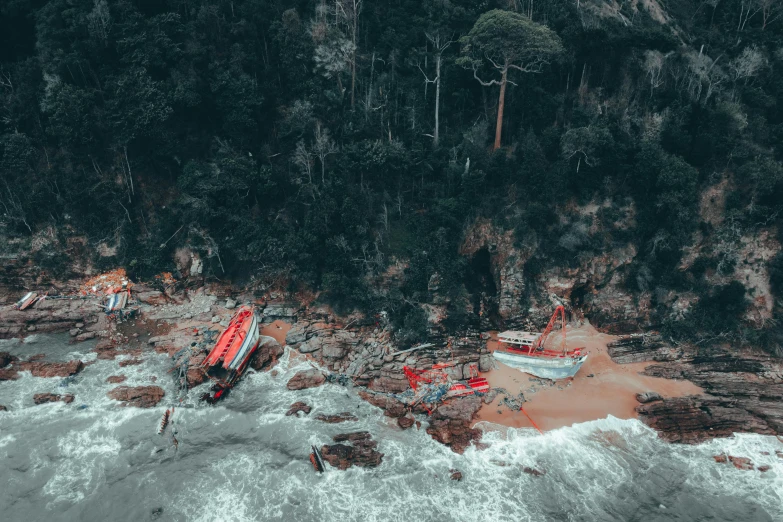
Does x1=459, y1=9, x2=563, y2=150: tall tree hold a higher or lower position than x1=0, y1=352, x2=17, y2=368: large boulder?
higher

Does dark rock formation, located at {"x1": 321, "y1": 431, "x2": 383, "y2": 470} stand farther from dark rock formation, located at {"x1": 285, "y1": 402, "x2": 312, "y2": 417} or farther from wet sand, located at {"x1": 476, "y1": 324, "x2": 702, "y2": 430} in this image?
wet sand, located at {"x1": 476, "y1": 324, "x2": 702, "y2": 430}

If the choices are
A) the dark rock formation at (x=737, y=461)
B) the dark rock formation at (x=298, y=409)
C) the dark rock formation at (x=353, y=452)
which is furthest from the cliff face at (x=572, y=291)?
the dark rock formation at (x=298, y=409)

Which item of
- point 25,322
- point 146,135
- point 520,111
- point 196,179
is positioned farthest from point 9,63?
point 520,111

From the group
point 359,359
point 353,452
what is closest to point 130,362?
point 359,359

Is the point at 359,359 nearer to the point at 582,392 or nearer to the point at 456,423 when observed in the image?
the point at 456,423

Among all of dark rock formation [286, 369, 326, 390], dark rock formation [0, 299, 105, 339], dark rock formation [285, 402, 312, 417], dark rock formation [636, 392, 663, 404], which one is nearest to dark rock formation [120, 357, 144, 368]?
dark rock formation [0, 299, 105, 339]

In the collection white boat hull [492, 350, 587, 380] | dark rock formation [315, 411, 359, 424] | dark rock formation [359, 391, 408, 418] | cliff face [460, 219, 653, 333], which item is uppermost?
cliff face [460, 219, 653, 333]

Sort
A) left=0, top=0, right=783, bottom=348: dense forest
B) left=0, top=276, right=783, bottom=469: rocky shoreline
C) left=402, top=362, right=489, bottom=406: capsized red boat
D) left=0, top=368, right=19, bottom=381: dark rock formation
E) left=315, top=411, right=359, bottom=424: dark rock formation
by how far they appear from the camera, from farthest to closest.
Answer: left=0, top=0, right=783, bottom=348: dense forest < left=0, top=368, right=19, bottom=381: dark rock formation < left=402, top=362, right=489, bottom=406: capsized red boat < left=315, top=411, right=359, bottom=424: dark rock formation < left=0, top=276, right=783, bottom=469: rocky shoreline
